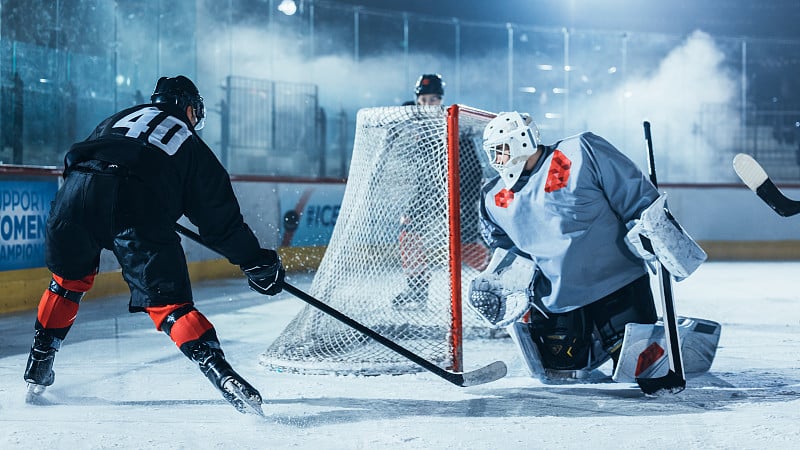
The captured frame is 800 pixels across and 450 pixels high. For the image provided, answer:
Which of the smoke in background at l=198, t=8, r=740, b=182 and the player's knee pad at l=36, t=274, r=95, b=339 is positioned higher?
the smoke in background at l=198, t=8, r=740, b=182

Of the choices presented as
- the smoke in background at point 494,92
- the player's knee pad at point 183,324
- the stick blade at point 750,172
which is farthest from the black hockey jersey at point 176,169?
the smoke in background at point 494,92

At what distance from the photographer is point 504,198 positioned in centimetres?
271

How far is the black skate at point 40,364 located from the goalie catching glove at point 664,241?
5.50 ft

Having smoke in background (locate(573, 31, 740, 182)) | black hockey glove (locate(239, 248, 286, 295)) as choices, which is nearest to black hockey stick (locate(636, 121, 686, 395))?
black hockey glove (locate(239, 248, 286, 295))

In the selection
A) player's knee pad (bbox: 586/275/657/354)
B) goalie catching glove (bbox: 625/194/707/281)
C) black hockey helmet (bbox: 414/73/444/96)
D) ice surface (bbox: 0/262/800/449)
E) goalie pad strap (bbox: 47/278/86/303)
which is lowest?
ice surface (bbox: 0/262/800/449)

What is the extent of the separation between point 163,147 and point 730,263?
23.0 feet

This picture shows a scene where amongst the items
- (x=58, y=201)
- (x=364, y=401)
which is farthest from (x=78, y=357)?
(x=364, y=401)

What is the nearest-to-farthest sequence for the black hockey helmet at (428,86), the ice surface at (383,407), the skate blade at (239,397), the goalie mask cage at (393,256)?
the ice surface at (383,407) → the skate blade at (239,397) → the goalie mask cage at (393,256) → the black hockey helmet at (428,86)

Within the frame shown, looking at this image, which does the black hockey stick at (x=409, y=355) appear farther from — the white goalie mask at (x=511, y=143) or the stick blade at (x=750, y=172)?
the stick blade at (x=750, y=172)

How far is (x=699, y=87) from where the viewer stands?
1175 centimetres

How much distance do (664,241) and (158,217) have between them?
134 cm

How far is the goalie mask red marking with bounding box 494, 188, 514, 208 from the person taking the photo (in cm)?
269

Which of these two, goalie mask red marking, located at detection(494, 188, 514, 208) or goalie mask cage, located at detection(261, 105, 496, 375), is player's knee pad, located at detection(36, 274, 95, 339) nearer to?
goalie mask cage, located at detection(261, 105, 496, 375)

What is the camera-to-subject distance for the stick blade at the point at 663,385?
8.14 ft
